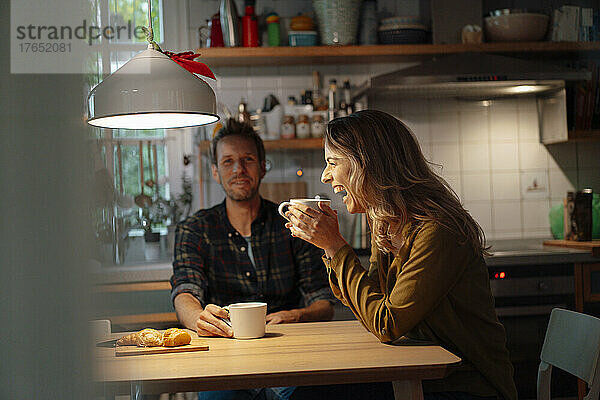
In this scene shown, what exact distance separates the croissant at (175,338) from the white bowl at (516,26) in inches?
84.1

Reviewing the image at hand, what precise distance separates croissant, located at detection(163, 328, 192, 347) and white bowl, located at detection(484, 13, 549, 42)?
2.14 m

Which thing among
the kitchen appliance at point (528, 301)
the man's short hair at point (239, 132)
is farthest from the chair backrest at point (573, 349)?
the kitchen appliance at point (528, 301)

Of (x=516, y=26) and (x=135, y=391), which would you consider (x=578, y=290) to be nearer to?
(x=516, y=26)

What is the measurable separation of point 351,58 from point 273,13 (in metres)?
0.39

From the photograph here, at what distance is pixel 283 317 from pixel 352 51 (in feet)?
4.90

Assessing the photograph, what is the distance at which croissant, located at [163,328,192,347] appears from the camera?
3.45 ft

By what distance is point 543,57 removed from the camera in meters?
2.82

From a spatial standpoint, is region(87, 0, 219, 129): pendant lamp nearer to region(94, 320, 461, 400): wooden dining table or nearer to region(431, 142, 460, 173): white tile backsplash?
region(94, 320, 461, 400): wooden dining table

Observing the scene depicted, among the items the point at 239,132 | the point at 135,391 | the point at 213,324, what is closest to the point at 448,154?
the point at 239,132

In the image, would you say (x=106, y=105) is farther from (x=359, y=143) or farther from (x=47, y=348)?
(x=359, y=143)

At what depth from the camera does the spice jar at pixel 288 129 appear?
8.62 ft

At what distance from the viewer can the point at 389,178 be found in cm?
117

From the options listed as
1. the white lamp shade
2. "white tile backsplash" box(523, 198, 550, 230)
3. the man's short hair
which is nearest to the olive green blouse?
the white lamp shade

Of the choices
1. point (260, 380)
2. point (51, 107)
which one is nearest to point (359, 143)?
point (260, 380)
